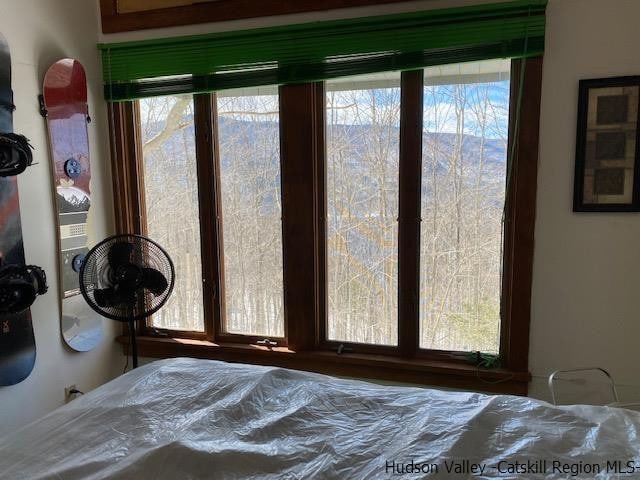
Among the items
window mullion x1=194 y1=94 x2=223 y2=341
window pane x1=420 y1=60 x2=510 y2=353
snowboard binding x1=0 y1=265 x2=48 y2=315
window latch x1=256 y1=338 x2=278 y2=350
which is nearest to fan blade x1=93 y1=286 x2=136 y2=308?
snowboard binding x1=0 y1=265 x2=48 y2=315

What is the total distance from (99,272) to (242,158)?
3.02 feet

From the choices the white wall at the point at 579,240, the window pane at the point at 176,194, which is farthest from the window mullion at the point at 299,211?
the white wall at the point at 579,240

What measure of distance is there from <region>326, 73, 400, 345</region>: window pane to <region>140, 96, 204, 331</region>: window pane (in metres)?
0.79

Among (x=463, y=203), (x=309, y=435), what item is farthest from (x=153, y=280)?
(x=463, y=203)

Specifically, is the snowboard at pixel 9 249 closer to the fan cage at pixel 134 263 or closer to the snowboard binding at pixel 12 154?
the snowboard binding at pixel 12 154

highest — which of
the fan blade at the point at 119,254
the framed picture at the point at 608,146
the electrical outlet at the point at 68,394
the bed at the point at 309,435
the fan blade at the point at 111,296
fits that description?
the framed picture at the point at 608,146

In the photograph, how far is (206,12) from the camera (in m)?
2.35

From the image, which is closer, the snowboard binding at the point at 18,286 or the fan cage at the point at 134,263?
the snowboard binding at the point at 18,286

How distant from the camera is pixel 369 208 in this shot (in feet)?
7.50

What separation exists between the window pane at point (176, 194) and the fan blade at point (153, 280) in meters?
0.41

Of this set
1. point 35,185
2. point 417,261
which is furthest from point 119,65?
point 417,261

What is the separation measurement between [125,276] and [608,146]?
2.24 meters

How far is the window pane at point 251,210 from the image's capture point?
2.40m

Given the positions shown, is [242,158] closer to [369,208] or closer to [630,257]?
[369,208]
